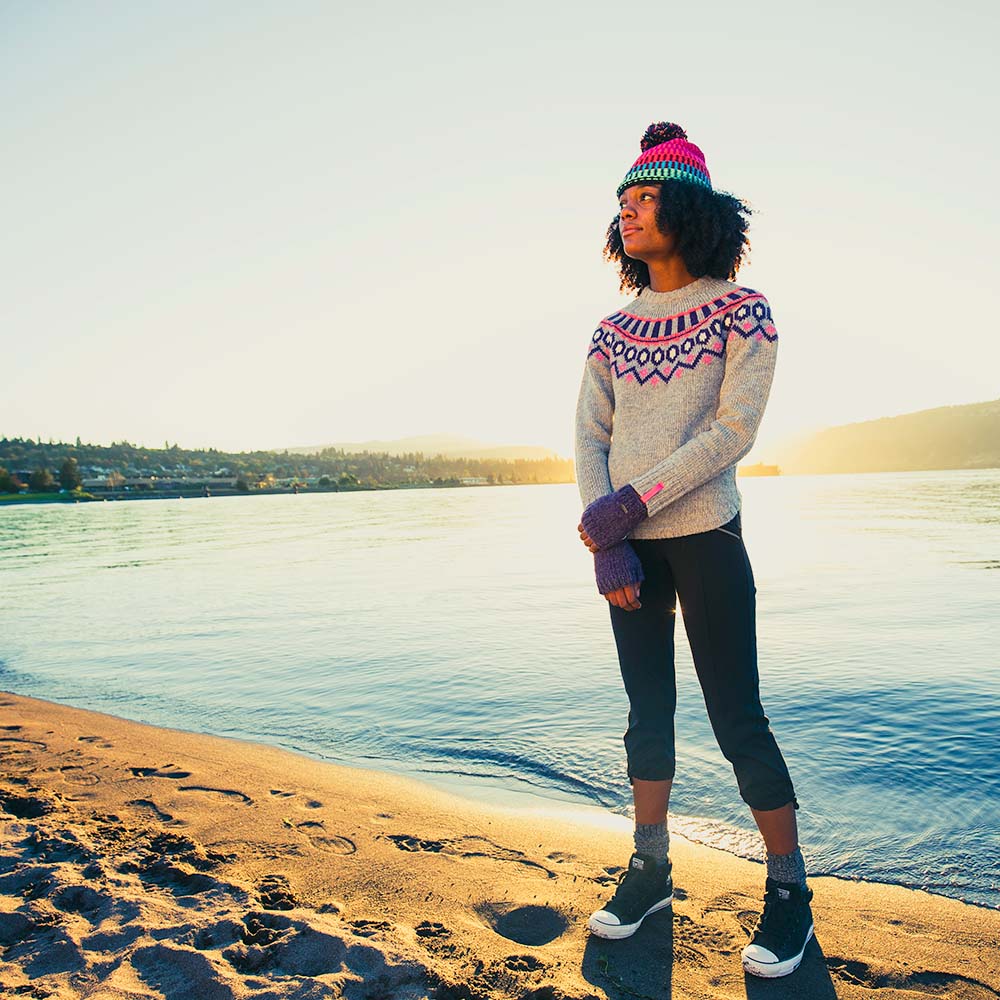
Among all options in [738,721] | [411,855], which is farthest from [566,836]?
[738,721]

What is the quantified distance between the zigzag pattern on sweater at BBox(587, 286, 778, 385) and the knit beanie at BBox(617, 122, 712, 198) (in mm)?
482

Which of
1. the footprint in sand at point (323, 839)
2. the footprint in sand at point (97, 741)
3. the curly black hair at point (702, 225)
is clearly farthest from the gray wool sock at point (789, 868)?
the footprint in sand at point (97, 741)

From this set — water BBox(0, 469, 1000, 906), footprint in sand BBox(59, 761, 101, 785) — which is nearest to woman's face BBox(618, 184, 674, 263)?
water BBox(0, 469, 1000, 906)

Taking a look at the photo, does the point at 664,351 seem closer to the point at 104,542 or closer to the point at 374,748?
the point at 374,748

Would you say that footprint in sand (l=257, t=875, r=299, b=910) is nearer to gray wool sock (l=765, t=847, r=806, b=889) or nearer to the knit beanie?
gray wool sock (l=765, t=847, r=806, b=889)

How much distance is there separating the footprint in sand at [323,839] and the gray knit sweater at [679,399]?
6.48 feet

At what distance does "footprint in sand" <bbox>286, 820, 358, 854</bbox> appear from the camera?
344 centimetres

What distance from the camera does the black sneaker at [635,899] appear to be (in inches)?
103

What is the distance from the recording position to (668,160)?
2777mm

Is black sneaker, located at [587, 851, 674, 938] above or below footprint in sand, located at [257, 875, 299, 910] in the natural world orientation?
above

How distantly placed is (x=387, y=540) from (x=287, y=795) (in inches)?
893

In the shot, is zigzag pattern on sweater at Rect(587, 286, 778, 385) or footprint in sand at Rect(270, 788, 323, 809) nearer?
zigzag pattern on sweater at Rect(587, 286, 778, 385)

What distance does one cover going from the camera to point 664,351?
2.75 m

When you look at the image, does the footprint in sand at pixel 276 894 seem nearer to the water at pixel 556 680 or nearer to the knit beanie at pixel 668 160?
the water at pixel 556 680
